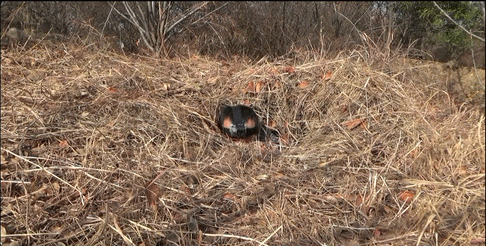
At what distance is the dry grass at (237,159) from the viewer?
6.70ft

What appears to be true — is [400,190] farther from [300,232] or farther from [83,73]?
[83,73]

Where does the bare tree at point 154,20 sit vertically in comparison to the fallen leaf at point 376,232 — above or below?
above

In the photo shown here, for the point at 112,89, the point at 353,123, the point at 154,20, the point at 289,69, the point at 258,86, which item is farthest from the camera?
the point at 154,20

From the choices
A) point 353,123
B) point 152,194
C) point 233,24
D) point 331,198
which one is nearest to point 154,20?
point 233,24

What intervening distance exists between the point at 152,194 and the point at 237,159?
0.65 m

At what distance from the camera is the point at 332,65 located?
138 inches

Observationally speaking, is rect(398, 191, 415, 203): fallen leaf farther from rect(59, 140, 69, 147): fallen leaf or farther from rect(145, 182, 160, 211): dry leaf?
rect(59, 140, 69, 147): fallen leaf

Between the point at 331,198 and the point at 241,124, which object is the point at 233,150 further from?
the point at 331,198

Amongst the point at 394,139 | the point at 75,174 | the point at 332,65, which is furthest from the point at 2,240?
the point at 332,65

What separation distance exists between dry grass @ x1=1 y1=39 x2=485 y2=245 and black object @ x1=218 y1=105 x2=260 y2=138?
8 centimetres

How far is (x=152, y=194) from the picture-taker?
7.16 feet

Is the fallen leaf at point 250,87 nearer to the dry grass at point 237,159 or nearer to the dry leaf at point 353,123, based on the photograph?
the dry grass at point 237,159

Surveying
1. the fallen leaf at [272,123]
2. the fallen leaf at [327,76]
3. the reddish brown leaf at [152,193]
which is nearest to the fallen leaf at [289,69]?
the fallen leaf at [327,76]

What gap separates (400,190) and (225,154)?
118 cm
